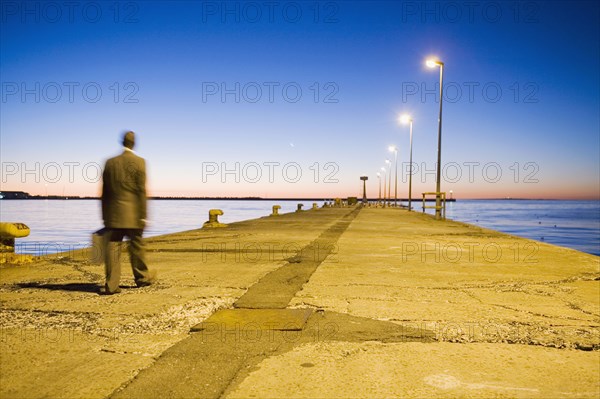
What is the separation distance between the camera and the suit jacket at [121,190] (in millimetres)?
6043

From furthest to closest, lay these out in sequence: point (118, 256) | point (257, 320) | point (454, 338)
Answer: point (118, 256)
point (257, 320)
point (454, 338)

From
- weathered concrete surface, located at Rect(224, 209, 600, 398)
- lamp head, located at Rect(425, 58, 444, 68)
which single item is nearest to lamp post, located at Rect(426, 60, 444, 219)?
lamp head, located at Rect(425, 58, 444, 68)

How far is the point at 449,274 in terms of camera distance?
7.73 meters

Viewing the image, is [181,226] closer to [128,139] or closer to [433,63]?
[433,63]

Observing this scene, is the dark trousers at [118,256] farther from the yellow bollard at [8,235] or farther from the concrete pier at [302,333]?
the yellow bollard at [8,235]

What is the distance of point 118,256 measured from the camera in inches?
237

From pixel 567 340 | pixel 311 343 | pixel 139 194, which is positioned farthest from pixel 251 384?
pixel 139 194

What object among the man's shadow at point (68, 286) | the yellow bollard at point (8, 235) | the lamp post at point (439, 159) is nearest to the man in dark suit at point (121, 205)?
the man's shadow at point (68, 286)

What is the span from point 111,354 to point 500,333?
318cm

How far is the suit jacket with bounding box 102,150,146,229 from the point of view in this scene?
19.8 ft

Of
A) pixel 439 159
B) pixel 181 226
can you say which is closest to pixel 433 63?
pixel 439 159

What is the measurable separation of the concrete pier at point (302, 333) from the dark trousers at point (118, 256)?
20 cm

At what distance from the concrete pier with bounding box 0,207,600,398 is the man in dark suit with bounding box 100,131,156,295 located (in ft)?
1.34

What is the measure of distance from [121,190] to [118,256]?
811mm
